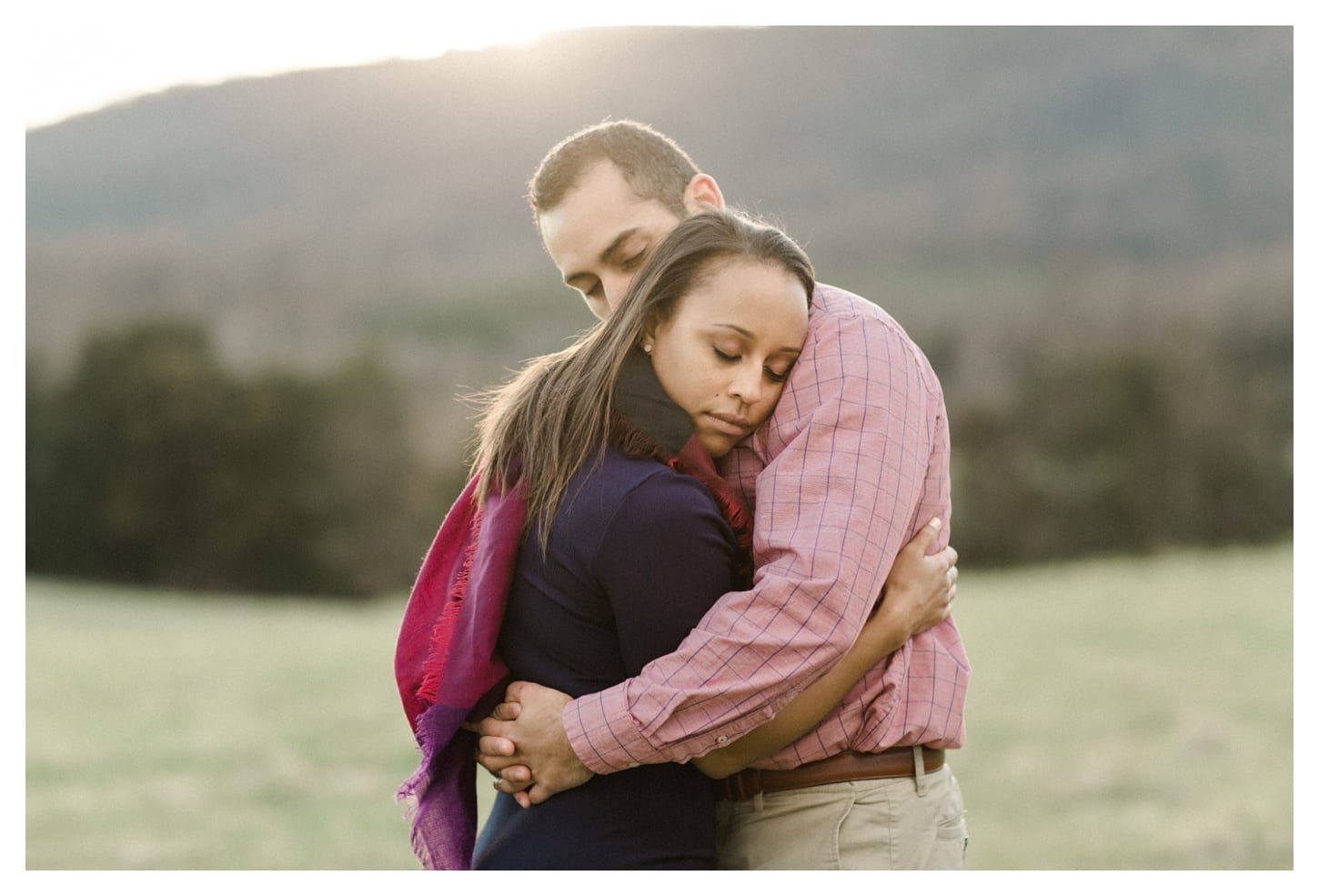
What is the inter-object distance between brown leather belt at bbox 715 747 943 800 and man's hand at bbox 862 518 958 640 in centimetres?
25

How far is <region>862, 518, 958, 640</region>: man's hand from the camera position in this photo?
7.64ft

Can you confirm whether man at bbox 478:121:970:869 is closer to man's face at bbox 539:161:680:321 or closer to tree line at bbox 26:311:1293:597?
man's face at bbox 539:161:680:321

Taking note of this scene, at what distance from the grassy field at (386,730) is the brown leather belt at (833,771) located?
8.26 metres

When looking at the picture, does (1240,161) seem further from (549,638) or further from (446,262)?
(549,638)

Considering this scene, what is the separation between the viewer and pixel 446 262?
26.8 meters

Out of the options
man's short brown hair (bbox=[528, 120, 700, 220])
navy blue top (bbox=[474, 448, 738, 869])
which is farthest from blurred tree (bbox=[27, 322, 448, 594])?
navy blue top (bbox=[474, 448, 738, 869])

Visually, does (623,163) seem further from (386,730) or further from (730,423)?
(386,730)

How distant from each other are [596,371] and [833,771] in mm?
879

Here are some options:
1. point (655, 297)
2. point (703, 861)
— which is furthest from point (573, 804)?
point (655, 297)

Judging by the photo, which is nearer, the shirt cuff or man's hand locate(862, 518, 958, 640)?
the shirt cuff

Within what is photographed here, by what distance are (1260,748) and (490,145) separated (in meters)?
15.2

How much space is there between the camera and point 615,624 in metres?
2.25

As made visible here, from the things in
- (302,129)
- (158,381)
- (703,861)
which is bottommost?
(703,861)

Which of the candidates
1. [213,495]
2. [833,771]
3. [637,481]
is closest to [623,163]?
[637,481]
